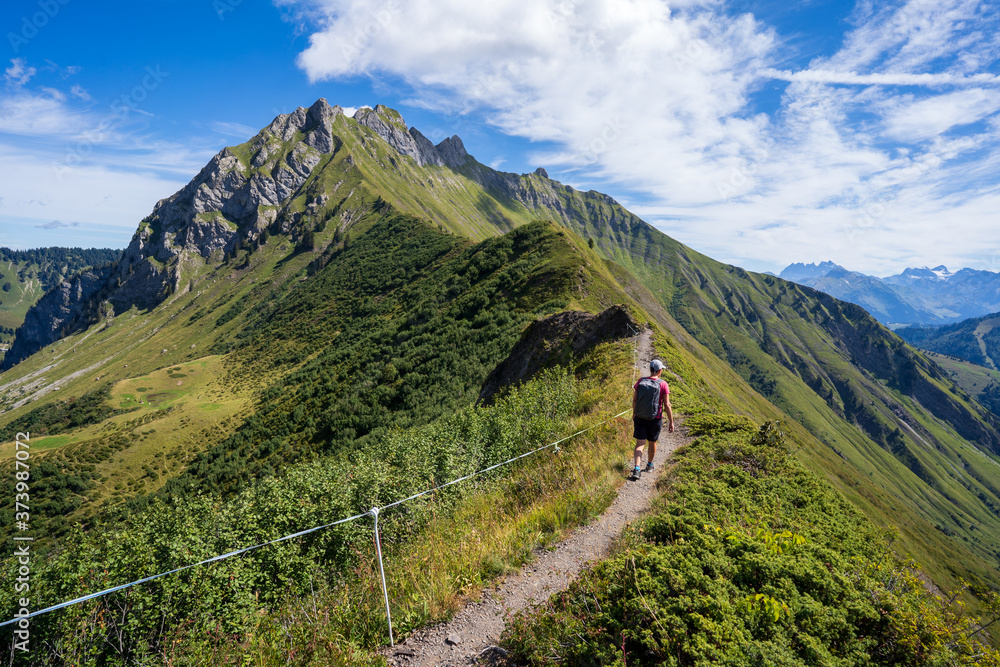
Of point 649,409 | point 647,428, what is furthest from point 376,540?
point 647,428

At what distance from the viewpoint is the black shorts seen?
1038 cm

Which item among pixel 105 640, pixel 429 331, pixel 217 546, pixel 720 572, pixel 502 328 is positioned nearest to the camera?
pixel 720 572

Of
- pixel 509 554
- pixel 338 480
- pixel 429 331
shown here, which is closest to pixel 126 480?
pixel 429 331

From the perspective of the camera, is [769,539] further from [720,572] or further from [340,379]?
[340,379]

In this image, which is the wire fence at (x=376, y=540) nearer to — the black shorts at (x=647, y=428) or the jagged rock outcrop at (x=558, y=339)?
the jagged rock outcrop at (x=558, y=339)

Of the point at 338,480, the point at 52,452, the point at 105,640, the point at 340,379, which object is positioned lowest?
the point at 52,452

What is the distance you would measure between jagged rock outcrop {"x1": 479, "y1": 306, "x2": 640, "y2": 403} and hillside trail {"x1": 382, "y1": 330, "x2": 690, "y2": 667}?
19.7 metres

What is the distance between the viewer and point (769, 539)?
6148 mm

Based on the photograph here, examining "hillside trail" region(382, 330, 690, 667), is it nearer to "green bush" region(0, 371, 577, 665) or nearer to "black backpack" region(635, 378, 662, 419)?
"green bush" region(0, 371, 577, 665)

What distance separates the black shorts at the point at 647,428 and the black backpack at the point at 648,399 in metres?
0.15

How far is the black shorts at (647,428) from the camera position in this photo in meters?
10.4

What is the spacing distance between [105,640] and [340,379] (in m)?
72.5

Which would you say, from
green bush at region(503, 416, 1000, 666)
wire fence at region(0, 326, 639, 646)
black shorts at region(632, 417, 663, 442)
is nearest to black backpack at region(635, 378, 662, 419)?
black shorts at region(632, 417, 663, 442)

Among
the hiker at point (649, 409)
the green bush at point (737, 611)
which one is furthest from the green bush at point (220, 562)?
the hiker at point (649, 409)
